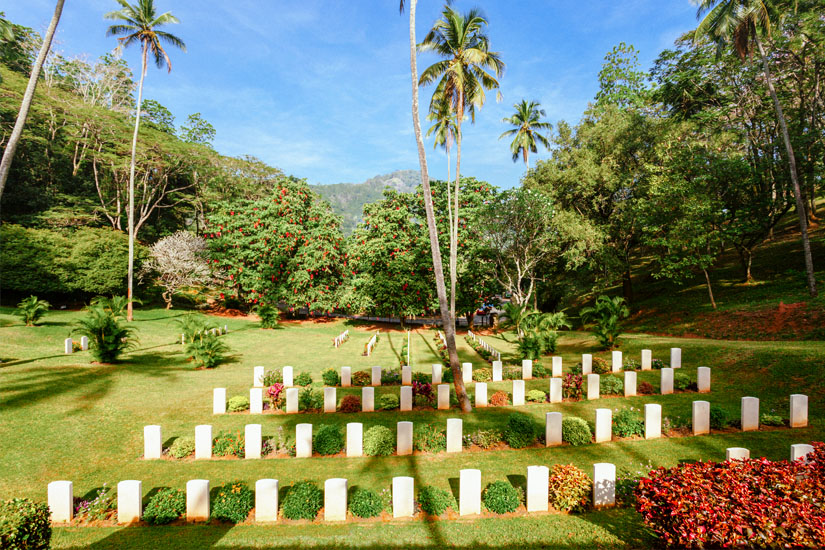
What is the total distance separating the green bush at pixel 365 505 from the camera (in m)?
6.32

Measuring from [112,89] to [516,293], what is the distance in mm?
50502

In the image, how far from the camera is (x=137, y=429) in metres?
9.91

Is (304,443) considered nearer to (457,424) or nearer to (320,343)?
(457,424)

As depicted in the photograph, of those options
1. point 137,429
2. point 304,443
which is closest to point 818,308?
point 304,443

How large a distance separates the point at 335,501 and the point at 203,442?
4.08m

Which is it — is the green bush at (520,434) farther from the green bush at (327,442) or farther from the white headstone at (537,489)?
the green bush at (327,442)

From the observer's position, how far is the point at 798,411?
8.88 meters

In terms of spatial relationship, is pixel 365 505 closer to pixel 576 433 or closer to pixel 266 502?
pixel 266 502

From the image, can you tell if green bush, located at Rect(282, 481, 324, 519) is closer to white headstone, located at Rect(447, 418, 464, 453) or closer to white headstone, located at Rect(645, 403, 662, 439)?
white headstone, located at Rect(447, 418, 464, 453)

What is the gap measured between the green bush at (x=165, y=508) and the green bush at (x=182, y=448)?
2229 mm

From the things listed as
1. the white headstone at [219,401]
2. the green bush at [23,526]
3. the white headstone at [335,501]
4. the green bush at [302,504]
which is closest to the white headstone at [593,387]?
the white headstone at [335,501]

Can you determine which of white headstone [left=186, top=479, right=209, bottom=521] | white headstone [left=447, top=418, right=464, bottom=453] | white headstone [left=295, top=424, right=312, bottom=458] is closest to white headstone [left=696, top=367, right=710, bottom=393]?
white headstone [left=447, top=418, right=464, bottom=453]

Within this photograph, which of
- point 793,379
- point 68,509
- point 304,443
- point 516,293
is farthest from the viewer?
point 516,293

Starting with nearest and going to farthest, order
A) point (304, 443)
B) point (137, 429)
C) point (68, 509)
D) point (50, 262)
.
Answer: point (68, 509), point (304, 443), point (137, 429), point (50, 262)
